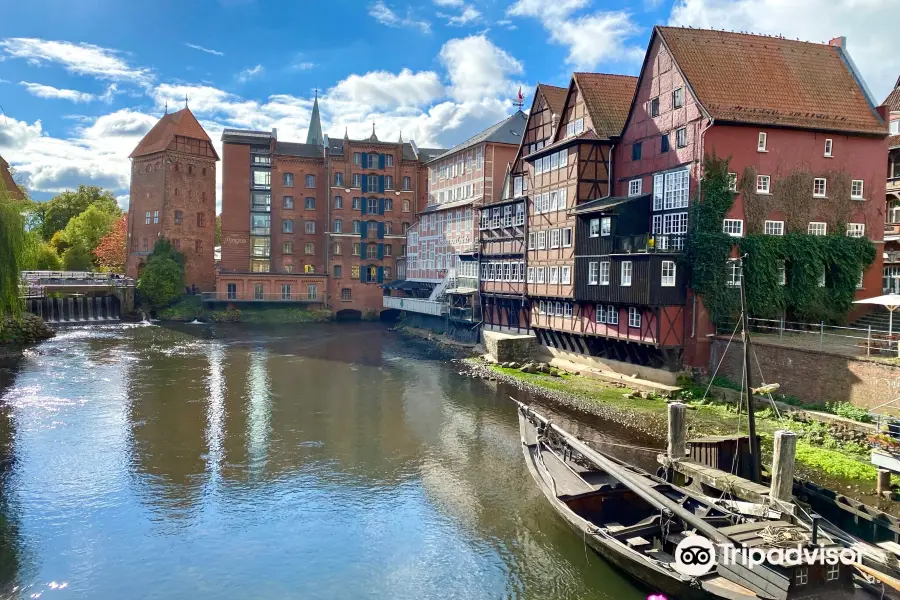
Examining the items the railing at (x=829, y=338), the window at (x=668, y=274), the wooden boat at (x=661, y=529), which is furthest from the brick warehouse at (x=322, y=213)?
the wooden boat at (x=661, y=529)

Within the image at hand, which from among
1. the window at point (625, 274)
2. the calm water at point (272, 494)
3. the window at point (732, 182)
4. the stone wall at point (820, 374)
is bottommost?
the calm water at point (272, 494)

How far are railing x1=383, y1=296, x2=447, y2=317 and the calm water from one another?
57.0 ft

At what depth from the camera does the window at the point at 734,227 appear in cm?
3062

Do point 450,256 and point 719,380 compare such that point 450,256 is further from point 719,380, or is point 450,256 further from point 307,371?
point 719,380

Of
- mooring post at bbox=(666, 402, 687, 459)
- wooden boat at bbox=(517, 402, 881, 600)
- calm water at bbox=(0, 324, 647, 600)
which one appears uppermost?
mooring post at bbox=(666, 402, 687, 459)

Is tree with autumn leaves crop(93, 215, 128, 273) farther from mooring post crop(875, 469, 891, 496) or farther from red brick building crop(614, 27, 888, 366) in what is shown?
mooring post crop(875, 469, 891, 496)

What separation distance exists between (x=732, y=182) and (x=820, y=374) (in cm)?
1009

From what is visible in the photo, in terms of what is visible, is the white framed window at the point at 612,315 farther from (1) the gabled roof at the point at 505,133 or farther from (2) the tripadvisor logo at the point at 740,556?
(1) the gabled roof at the point at 505,133

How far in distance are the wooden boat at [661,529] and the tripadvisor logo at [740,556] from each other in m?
0.11

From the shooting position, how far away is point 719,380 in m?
29.4

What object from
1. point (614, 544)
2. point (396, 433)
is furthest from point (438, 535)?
point (396, 433)

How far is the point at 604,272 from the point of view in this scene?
33500 mm

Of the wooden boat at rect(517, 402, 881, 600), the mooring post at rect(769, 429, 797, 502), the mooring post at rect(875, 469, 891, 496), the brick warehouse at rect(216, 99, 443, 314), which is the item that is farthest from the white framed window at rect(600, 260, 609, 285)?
the brick warehouse at rect(216, 99, 443, 314)

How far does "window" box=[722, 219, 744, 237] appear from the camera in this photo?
30625 millimetres
